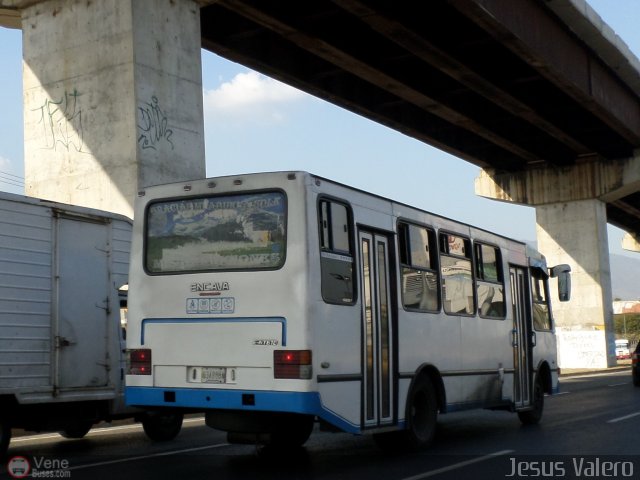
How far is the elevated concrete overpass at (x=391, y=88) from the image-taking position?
18641mm

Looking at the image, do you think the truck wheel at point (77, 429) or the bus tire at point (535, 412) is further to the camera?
the bus tire at point (535, 412)

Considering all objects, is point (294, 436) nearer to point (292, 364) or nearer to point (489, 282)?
point (292, 364)

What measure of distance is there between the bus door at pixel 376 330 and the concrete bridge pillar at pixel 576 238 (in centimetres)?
3470

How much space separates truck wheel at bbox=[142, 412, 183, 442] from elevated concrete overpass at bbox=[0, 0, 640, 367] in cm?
541

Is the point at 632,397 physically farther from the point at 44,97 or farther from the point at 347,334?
the point at 44,97

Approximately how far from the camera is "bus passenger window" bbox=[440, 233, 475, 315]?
1266 centimetres

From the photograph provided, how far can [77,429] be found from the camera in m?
13.5

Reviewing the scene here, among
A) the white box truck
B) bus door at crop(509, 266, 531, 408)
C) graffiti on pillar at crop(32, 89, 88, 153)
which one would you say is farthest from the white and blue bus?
graffiti on pillar at crop(32, 89, 88, 153)

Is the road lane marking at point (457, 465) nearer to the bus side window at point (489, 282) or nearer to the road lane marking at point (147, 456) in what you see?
the bus side window at point (489, 282)

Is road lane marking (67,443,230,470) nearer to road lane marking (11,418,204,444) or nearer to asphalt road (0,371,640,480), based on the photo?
asphalt road (0,371,640,480)

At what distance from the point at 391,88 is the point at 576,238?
1858cm

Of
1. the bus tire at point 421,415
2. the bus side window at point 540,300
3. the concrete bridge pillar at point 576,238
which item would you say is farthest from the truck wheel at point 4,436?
the concrete bridge pillar at point 576,238

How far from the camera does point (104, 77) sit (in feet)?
61.5

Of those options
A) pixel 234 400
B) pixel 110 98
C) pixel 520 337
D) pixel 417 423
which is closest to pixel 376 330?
pixel 417 423
